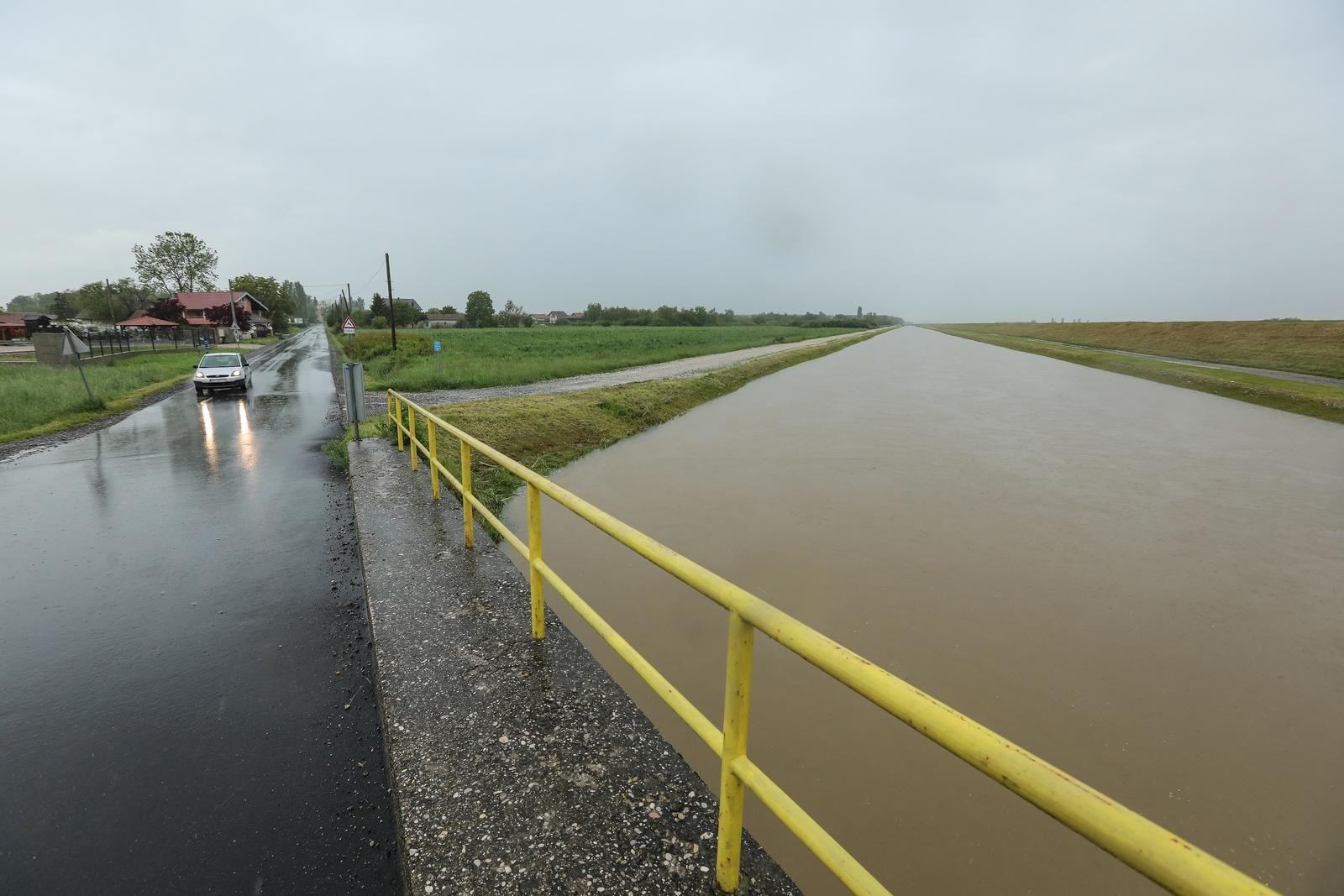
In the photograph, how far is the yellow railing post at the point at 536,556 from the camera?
3186mm

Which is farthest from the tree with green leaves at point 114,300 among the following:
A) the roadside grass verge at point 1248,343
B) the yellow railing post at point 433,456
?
the roadside grass verge at point 1248,343

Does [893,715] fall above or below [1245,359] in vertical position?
above

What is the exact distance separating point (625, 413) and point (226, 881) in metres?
12.5

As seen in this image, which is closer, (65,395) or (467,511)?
(467,511)

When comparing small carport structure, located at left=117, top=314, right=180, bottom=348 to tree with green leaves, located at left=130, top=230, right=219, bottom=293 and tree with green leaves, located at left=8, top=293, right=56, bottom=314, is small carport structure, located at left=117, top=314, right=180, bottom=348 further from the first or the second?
tree with green leaves, located at left=8, top=293, right=56, bottom=314

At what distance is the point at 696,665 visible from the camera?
4.58 m

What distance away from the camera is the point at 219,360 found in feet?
56.7

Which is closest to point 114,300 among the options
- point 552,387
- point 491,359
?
point 491,359

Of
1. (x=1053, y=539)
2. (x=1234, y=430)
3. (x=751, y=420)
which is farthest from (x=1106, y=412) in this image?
(x=1053, y=539)

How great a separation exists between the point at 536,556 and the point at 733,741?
189 centimetres

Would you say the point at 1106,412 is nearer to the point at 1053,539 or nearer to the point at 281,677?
the point at 1053,539

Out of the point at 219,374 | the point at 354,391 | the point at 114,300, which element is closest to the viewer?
the point at 354,391

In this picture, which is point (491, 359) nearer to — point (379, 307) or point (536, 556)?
point (536, 556)

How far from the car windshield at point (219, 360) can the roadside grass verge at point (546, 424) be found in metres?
9.22
